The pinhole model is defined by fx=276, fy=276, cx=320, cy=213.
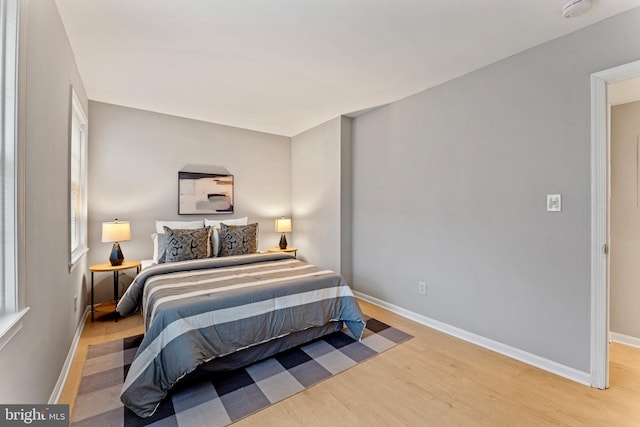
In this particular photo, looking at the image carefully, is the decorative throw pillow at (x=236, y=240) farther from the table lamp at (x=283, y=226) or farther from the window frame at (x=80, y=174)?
the window frame at (x=80, y=174)

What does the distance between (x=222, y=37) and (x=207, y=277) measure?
6.41 feet

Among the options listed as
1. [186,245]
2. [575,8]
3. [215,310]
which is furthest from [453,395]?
[186,245]

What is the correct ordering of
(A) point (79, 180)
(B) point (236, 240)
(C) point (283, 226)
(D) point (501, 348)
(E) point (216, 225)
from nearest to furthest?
(D) point (501, 348)
(A) point (79, 180)
(B) point (236, 240)
(E) point (216, 225)
(C) point (283, 226)

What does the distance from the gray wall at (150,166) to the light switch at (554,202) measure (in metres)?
3.68

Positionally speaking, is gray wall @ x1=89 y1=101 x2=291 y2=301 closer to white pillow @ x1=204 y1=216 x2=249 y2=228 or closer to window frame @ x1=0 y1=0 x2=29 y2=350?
white pillow @ x1=204 y1=216 x2=249 y2=228

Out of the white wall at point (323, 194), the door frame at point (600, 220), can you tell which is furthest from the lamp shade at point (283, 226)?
the door frame at point (600, 220)

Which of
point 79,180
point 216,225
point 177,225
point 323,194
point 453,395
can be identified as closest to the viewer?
point 453,395

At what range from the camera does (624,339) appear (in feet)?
8.21

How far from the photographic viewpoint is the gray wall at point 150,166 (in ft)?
11.0

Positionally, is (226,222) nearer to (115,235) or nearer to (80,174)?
(115,235)

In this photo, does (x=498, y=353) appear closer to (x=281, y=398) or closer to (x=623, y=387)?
(x=623, y=387)

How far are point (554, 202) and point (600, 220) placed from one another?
0.92ft

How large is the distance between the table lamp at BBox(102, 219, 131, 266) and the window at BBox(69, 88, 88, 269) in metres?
0.22

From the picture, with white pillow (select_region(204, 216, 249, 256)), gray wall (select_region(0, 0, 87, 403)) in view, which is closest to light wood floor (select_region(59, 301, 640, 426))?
gray wall (select_region(0, 0, 87, 403))
